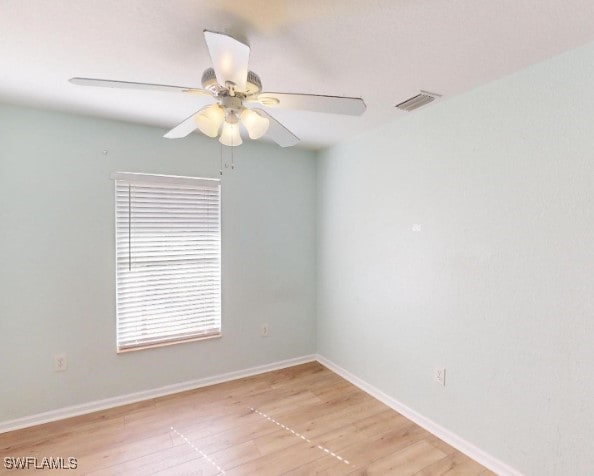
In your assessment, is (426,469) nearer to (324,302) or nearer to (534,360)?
(534,360)

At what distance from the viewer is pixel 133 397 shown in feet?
9.02

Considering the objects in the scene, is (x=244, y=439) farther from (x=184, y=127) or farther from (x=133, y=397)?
(x=184, y=127)

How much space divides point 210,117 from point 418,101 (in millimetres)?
1471

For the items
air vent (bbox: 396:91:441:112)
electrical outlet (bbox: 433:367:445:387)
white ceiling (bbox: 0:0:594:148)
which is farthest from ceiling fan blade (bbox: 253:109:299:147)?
electrical outlet (bbox: 433:367:445:387)

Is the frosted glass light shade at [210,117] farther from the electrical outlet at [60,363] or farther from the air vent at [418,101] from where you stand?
the electrical outlet at [60,363]

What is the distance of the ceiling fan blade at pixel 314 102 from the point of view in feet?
4.68

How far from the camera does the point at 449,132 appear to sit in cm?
222

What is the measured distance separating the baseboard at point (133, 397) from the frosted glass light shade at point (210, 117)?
7.80 feet

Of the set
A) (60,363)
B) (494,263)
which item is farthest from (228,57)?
(60,363)

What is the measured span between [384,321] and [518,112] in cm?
179

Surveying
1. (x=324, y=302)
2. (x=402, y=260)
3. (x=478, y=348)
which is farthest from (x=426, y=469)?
(x=324, y=302)

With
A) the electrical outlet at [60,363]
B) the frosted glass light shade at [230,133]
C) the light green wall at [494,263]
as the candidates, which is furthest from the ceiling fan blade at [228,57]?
the electrical outlet at [60,363]

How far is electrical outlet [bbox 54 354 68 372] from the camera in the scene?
2482 millimetres

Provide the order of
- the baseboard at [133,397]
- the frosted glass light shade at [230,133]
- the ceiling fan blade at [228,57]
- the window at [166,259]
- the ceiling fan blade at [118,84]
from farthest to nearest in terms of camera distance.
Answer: the window at [166,259], the baseboard at [133,397], the frosted glass light shade at [230,133], the ceiling fan blade at [118,84], the ceiling fan blade at [228,57]
